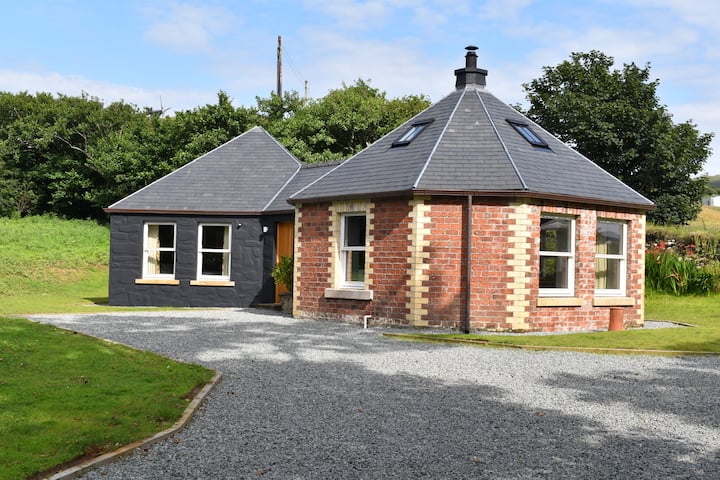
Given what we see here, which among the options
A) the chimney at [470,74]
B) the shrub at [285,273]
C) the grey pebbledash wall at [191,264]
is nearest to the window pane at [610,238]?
the chimney at [470,74]

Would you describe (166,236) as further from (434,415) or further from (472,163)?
(434,415)

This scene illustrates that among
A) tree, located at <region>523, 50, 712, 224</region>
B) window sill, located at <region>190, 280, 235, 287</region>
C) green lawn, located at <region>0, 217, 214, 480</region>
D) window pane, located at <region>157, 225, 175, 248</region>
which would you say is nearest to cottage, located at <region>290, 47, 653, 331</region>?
window sill, located at <region>190, 280, 235, 287</region>

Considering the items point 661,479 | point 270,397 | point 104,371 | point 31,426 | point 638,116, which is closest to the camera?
point 661,479

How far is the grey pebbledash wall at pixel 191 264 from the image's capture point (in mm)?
19969

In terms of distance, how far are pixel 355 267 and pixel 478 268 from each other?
10.0 feet

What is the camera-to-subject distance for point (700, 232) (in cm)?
2480

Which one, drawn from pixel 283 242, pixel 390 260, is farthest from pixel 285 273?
pixel 390 260

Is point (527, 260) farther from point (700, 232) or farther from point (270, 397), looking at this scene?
point (700, 232)

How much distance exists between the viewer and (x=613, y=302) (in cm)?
1576

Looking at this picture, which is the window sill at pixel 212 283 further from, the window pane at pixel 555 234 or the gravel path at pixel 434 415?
the window pane at pixel 555 234

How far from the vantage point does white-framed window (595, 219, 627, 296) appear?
16297mm

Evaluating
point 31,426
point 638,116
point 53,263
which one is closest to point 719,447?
point 31,426

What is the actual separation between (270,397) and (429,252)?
7319 mm

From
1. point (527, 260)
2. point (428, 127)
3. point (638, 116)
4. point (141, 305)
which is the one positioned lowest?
point (141, 305)
